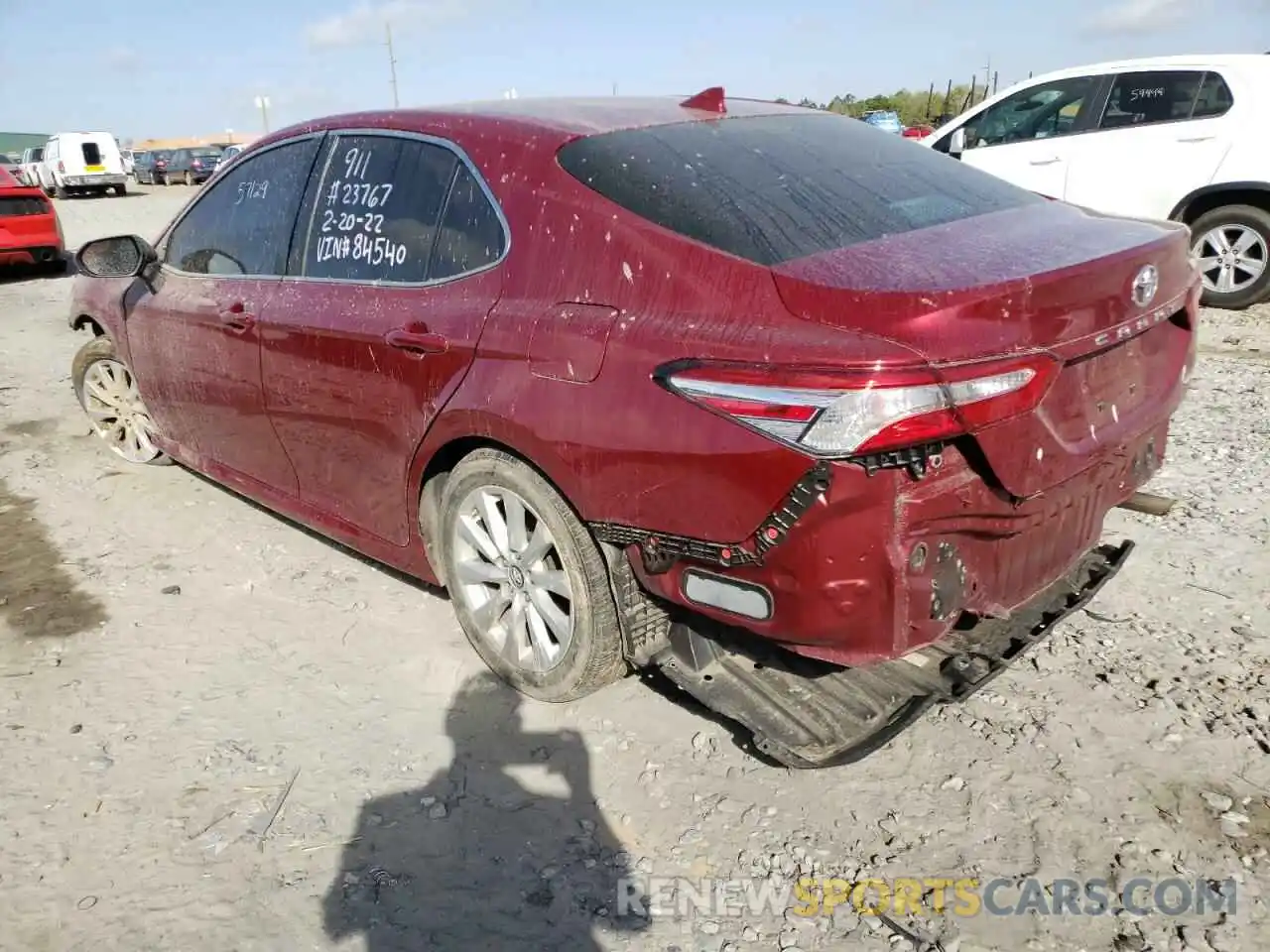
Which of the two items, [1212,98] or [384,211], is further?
[1212,98]

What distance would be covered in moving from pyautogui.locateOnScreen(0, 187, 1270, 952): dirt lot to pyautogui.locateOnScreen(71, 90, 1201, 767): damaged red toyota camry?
0.88 feet

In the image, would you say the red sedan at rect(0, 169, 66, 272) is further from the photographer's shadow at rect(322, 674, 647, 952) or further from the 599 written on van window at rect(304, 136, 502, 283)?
the photographer's shadow at rect(322, 674, 647, 952)

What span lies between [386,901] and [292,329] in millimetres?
1995

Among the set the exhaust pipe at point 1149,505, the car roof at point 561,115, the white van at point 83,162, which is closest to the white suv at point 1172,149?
the exhaust pipe at point 1149,505

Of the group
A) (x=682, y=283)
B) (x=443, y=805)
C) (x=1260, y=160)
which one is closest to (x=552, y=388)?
(x=682, y=283)

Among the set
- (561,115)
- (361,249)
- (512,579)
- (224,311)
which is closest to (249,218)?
(224,311)

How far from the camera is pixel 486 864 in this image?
2.38 m

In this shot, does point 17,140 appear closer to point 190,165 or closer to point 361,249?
point 190,165

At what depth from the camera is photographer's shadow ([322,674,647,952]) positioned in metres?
2.19

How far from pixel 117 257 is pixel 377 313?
2.08m

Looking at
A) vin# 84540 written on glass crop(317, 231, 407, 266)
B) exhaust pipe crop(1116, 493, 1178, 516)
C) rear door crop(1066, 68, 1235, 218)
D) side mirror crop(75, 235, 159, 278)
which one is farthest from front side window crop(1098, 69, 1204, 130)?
side mirror crop(75, 235, 159, 278)

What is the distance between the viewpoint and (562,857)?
2393 mm

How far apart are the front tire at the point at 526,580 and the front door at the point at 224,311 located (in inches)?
43.1

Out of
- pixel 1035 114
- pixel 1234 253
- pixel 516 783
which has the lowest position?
pixel 516 783
